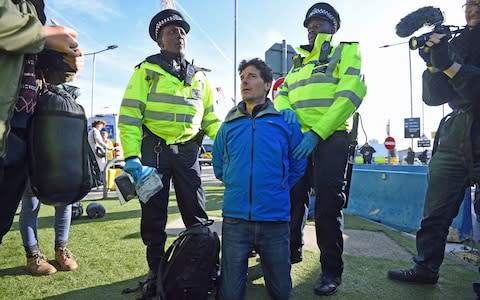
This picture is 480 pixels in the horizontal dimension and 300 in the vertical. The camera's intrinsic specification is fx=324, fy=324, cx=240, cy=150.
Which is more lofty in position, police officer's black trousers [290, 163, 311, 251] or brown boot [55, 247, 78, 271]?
police officer's black trousers [290, 163, 311, 251]

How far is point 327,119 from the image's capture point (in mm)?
2457

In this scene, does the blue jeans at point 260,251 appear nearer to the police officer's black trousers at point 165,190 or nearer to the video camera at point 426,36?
the police officer's black trousers at point 165,190

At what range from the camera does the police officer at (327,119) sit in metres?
2.47

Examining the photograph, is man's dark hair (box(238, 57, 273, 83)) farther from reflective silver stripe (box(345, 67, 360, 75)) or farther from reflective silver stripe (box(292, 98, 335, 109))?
reflective silver stripe (box(345, 67, 360, 75))

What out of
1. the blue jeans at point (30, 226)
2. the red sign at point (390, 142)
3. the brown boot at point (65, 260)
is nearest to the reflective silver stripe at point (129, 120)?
the blue jeans at point (30, 226)

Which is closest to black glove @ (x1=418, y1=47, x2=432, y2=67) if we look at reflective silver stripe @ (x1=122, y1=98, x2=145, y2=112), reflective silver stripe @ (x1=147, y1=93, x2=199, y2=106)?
reflective silver stripe @ (x1=147, y1=93, x2=199, y2=106)

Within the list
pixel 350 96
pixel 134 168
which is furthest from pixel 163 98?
pixel 350 96

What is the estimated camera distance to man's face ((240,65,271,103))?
2481mm

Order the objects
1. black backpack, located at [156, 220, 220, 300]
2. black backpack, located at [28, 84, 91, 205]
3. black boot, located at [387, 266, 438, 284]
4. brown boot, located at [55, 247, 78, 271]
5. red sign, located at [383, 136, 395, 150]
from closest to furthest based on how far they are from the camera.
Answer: black backpack, located at [28, 84, 91, 205]
black backpack, located at [156, 220, 220, 300]
black boot, located at [387, 266, 438, 284]
brown boot, located at [55, 247, 78, 271]
red sign, located at [383, 136, 395, 150]

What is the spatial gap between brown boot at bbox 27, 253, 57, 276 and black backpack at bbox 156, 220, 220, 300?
4.07ft

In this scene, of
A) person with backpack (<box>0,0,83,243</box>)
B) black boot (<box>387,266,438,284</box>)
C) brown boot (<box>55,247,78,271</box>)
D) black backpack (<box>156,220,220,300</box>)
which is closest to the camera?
person with backpack (<box>0,0,83,243</box>)

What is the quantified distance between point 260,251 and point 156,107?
53.2 inches

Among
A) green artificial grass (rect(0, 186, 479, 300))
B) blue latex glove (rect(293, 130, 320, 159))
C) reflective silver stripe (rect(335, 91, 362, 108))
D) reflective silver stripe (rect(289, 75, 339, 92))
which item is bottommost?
green artificial grass (rect(0, 186, 479, 300))

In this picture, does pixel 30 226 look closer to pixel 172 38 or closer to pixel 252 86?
pixel 172 38
